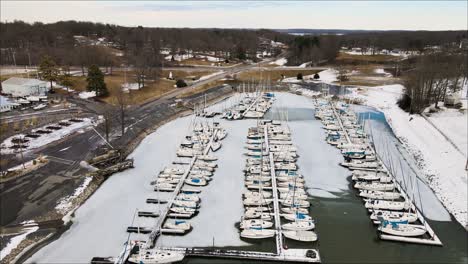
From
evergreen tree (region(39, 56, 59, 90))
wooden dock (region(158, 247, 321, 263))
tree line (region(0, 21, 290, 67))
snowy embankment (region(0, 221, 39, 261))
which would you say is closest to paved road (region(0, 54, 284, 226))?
snowy embankment (region(0, 221, 39, 261))

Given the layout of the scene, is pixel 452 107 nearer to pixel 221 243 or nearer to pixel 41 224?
pixel 221 243

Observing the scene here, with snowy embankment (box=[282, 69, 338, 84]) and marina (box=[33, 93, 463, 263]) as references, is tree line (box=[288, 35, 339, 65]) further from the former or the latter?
marina (box=[33, 93, 463, 263])

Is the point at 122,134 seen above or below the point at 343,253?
above

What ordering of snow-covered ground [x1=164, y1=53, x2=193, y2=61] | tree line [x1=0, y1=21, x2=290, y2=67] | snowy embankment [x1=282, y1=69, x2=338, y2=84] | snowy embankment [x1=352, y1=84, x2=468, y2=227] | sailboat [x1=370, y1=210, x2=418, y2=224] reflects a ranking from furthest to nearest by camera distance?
snow-covered ground [x1=164, y1=53, x2=193, y2=61] → snowy embankment [x1=282, y1=69, x2=338, y2=84] → tree line [x1=0, y1=21, x2=290, y2=67] → snowy embankment [x1=352, y1=84, x2=468, y2=227] → sailboat [x1=370, y1=210, x2=418, y2=224]

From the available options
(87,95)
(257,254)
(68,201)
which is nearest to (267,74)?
(87,95)

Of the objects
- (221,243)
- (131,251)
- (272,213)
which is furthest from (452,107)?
(131,251)

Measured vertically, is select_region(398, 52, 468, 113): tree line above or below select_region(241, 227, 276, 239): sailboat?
above
